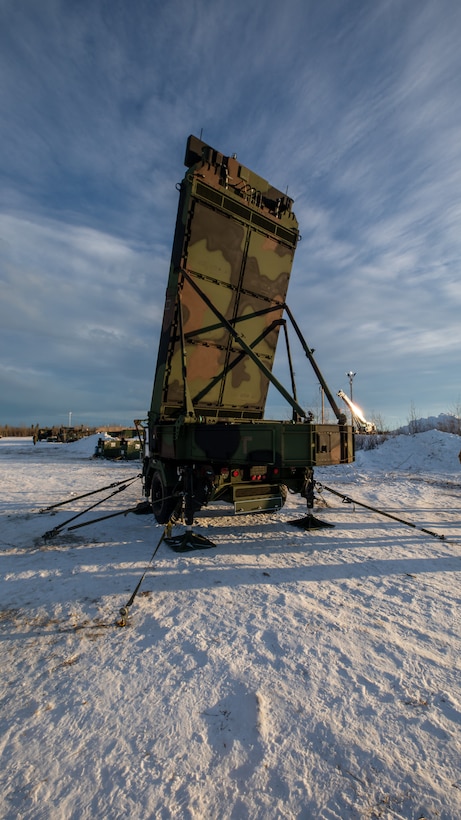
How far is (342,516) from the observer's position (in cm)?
736

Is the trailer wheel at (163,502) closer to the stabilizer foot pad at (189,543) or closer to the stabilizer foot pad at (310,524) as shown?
the stabilizer foot pad at (189,543)

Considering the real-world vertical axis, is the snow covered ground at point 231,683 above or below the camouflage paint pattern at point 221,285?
below

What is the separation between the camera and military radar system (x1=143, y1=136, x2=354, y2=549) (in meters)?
4.94

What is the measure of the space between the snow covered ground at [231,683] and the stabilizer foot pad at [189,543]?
8.6 inches

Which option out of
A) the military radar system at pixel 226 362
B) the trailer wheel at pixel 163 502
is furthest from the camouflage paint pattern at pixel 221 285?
the trailer wheel at pixel 163 502

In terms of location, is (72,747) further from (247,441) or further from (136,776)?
(247,441)

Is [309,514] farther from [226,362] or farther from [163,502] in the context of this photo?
[226,362]

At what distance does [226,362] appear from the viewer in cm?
661

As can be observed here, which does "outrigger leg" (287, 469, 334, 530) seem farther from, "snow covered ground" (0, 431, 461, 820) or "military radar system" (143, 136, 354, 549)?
"snow covered ground" (0, 431, 461, 820)

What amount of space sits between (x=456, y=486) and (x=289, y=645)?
10.9 metres

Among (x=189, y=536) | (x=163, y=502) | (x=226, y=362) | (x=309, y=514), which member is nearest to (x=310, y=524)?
(x=309, y=514)

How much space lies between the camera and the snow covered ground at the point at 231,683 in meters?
1.75

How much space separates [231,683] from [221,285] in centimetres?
534

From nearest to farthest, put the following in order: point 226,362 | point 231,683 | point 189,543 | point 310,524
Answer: point 231,683 < point 189,543 < point 310,524 < point 226,362
